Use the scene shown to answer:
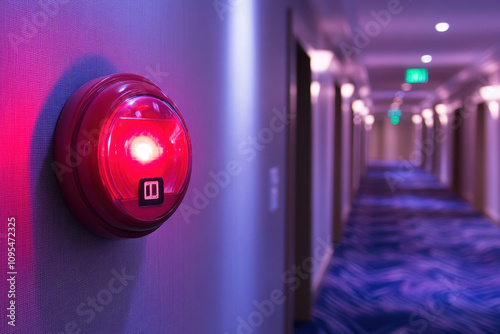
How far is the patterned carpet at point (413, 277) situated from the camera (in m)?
3.81

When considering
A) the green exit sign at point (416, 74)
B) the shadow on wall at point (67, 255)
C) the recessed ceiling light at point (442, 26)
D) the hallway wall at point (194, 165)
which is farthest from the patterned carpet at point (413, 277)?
the shadow on wall at point (67, 255)

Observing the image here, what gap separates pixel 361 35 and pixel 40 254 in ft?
17.9

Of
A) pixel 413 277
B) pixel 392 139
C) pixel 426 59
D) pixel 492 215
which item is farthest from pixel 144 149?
pixel 392 139

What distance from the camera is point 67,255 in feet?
2.98

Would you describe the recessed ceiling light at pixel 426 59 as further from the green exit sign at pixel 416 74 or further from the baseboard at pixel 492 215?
the baseboard at pixel 492 215

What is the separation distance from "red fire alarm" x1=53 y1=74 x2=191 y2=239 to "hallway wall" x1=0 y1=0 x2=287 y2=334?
0.03 metres

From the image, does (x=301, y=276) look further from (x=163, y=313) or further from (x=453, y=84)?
(x=453, y=84)

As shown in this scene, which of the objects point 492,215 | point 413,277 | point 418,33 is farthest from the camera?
point 492,215

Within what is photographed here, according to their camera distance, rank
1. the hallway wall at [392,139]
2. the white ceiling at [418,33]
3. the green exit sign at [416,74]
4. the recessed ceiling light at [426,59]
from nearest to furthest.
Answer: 1. the white ceiling at [418,33]
2. the recessed ceiling light at [426,59]
3. the green exit sign at [416,74]
4. the hallway wall at [392,139]

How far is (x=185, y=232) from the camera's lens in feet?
4.71

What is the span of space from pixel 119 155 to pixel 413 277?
4519mm

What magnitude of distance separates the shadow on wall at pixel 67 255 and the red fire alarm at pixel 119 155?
0.07ft

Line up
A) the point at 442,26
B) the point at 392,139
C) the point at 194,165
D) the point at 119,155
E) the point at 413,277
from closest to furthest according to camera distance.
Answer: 1. the point at 119,155
2. the point at 194,165
3. the point at 413,277
4. the point at 442,26
5. the point at 392,139

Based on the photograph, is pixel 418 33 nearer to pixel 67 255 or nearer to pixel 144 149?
pixel 144 149
